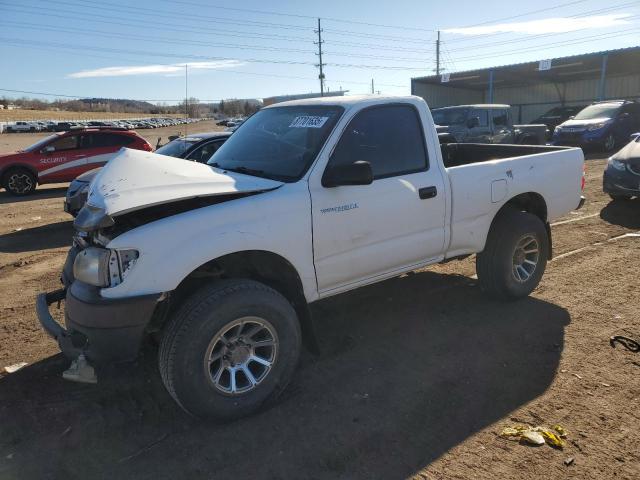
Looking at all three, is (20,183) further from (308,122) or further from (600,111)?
(600,111)

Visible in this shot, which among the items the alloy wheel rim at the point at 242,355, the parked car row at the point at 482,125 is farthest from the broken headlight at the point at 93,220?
the parked car row at the point at 482,125

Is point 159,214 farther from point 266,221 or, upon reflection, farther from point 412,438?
point 412,438

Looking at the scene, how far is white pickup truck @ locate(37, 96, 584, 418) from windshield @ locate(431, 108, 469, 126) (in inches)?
480

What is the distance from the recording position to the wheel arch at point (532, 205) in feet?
16.6

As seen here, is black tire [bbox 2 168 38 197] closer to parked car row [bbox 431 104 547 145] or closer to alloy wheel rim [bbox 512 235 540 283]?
parked car row [bbox 431 104 547 145]

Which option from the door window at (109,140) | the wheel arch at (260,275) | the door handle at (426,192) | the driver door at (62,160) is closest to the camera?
the wheel arch at (260,275)

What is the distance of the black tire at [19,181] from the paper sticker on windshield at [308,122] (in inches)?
478

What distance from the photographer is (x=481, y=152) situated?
6.12 meters

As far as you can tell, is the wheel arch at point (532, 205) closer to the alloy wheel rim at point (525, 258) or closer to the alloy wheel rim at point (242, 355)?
the alloy wheel rim at point (525, 258)

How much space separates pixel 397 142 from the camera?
414 cm

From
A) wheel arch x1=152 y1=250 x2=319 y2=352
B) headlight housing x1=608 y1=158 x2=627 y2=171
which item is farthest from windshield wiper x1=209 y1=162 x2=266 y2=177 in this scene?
headlight housing x1=608 y1=158 x2=627 y2=171

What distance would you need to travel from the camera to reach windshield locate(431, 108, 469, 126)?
1639 cm

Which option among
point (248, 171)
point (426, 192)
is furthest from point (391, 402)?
point (248, 171)

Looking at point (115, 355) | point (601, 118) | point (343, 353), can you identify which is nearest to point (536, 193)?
point (343, 353)
